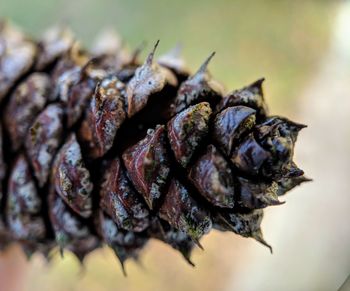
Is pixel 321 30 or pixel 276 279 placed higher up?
pixel 321 30

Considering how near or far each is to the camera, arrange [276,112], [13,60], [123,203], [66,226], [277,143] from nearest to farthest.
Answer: [277,143] < [123,203] < [66,226] < [13,60] < [276,112]

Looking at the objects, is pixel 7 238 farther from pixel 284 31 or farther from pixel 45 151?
pixel 284 31

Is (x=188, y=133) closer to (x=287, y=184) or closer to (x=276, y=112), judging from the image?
(x=287, y=184)

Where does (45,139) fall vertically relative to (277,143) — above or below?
below

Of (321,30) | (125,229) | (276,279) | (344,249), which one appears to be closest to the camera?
(125,229)

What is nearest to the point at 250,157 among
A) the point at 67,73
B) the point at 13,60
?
the point at 67,73

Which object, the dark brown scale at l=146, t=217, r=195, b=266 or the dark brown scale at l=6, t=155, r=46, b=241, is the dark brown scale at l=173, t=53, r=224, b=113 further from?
the dark brown scale at l=6, t=155, r=46, b=241

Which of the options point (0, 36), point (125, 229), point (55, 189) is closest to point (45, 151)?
point (55, 189)

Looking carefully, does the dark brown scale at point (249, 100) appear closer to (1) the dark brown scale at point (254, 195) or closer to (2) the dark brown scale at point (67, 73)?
(1) the dark brown scale at point (254, 195)

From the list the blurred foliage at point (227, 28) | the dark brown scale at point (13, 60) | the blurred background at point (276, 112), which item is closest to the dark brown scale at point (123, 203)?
the dark brown scale at point (13, 60)
